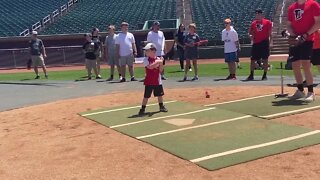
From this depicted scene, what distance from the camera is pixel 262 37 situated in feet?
43.2

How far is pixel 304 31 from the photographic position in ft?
29.2

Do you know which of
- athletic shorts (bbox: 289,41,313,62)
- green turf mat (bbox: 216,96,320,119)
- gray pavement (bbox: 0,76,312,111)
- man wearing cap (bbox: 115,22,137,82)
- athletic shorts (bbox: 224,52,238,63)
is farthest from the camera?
man wearing cap (bbox: 115,22,137,82)

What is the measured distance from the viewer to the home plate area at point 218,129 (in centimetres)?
555

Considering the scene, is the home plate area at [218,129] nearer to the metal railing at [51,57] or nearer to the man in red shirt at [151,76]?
the man in red shirt at [151,76]

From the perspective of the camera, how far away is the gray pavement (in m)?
11.8

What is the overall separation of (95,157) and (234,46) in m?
9.34

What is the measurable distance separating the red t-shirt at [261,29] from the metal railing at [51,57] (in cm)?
1607

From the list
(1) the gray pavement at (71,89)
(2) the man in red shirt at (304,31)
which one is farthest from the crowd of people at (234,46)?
(1) the gray pavement at (71,89)

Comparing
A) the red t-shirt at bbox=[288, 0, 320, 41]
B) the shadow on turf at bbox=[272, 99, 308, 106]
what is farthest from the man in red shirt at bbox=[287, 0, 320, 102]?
the shadow on turf at bbox=[272, 99, 308, 106]

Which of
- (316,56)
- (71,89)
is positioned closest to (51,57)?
(71,89)

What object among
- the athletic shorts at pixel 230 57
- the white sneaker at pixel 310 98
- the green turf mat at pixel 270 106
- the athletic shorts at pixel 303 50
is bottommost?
the green turf mat at pixel 270 106

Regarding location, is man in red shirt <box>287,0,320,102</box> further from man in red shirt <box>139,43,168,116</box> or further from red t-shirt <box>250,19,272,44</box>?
red t-shirt <box>250,19,272,44</box>

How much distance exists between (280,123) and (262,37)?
6600mm

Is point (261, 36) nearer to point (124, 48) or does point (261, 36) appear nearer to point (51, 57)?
point (124, 48)
